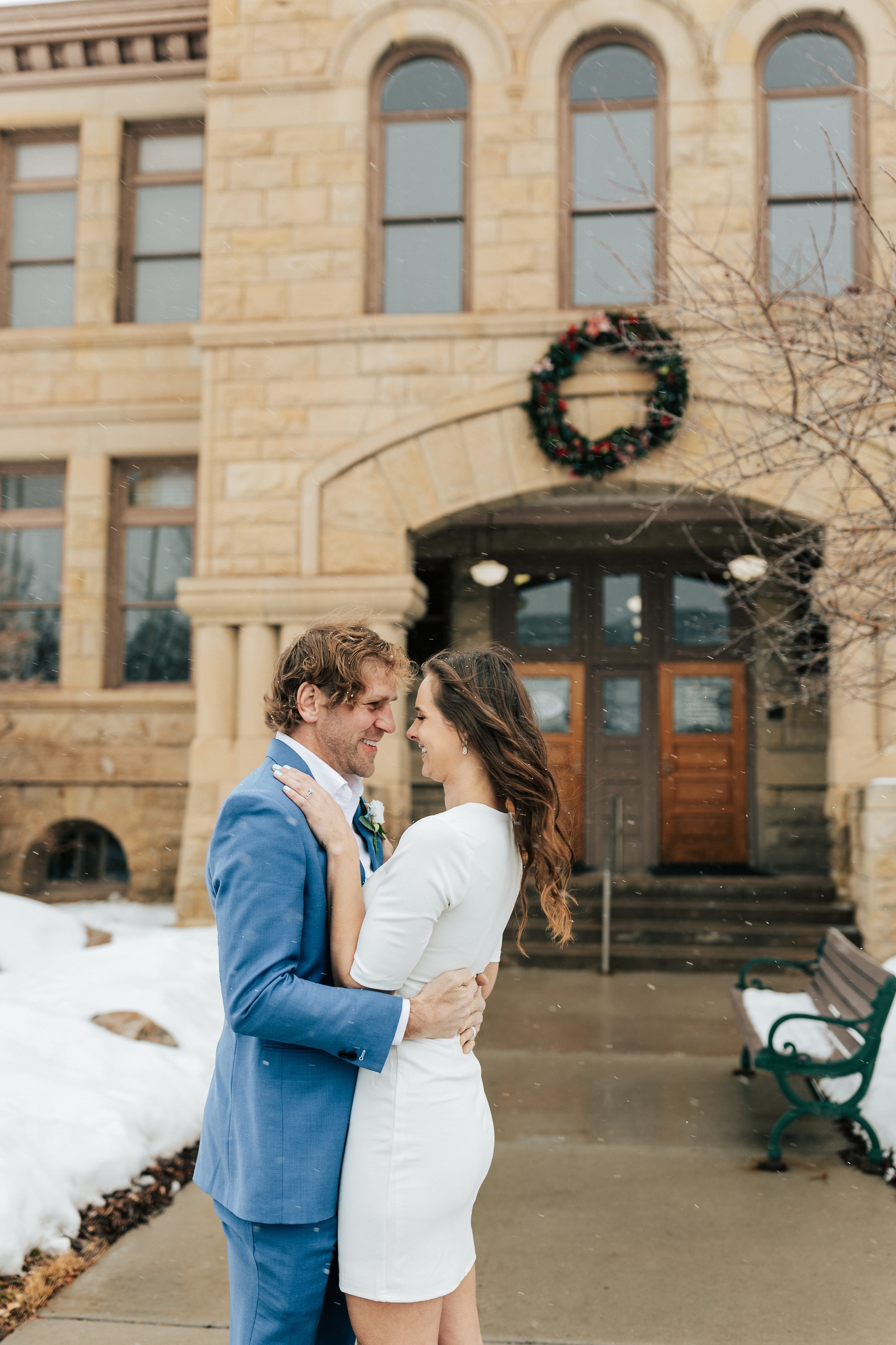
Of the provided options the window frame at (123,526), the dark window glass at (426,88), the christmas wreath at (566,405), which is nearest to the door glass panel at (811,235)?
the christmas wreath at (566,405)

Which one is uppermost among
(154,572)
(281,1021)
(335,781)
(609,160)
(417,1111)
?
(609,160)

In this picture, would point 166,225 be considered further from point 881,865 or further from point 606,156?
point 881,865

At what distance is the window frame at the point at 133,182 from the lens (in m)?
11.5

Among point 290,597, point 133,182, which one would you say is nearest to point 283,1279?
point 290,597

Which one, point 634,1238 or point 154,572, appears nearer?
point 634,1238

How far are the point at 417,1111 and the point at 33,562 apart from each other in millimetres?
10842

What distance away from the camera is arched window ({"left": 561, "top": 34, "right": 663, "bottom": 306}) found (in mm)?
9438

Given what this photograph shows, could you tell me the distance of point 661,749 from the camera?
1212cm

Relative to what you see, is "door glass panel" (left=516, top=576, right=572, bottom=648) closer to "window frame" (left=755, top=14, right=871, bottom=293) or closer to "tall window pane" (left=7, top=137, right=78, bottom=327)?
"window frame" (left=755, top=14, right=871, bottom=293)

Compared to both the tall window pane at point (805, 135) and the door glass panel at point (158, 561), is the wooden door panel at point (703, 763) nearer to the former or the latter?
the tall window pane at point (805, 135)

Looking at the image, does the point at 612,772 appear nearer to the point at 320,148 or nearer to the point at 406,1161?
the point at 320,148

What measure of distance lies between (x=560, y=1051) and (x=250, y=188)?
7870 millimetres

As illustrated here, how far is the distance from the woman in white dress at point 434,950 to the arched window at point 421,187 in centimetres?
829

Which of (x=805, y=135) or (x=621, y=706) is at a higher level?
(x=805, y=135)
